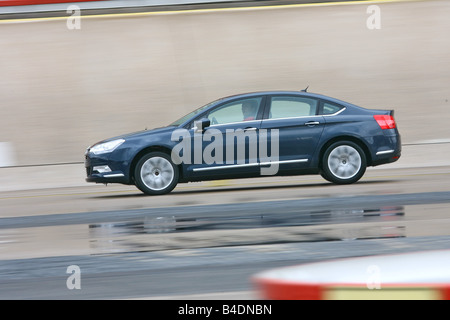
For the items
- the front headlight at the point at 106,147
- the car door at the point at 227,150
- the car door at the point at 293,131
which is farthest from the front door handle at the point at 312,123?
the front headlight at the point at 106,147

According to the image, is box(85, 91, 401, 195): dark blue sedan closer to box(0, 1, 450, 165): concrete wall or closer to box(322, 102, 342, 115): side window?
box(322, 102, 342, 115): side window

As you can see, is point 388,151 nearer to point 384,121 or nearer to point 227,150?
point 384,121

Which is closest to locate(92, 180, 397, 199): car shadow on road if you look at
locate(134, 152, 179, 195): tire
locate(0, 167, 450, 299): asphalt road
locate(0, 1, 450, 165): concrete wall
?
locate(0, 167, 450, 299): asphalt road

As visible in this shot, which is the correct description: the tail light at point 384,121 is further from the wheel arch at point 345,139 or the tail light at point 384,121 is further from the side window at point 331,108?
the side window at point 331,108

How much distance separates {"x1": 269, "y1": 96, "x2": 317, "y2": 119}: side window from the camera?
12.0 meters

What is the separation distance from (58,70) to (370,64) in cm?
745

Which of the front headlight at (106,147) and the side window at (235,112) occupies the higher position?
the side window at (235,112)

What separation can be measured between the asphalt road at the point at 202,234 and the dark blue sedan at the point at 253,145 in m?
0.35

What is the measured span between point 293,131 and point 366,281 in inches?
368

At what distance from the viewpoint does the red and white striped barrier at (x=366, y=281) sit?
7.95 feet

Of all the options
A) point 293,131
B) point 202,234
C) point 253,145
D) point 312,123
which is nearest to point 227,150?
point 253,145

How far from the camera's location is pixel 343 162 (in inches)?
474

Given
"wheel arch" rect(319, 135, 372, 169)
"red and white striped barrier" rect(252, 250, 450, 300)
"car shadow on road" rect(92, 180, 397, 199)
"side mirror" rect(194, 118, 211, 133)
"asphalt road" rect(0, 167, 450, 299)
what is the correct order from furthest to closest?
1. "car shadow on road" rect(92, 180, 397, 199)
2. "wheel arch" rect(319, 135, 372, 169)
3. "side mirror" rect(194, 118, 211, 133)
4. "asphalt road" rect(0, 167, 450, 299)
5. "red and white striped barrier" rect(252, 250, 450, 300)

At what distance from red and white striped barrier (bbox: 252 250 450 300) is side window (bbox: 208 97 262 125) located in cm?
905
